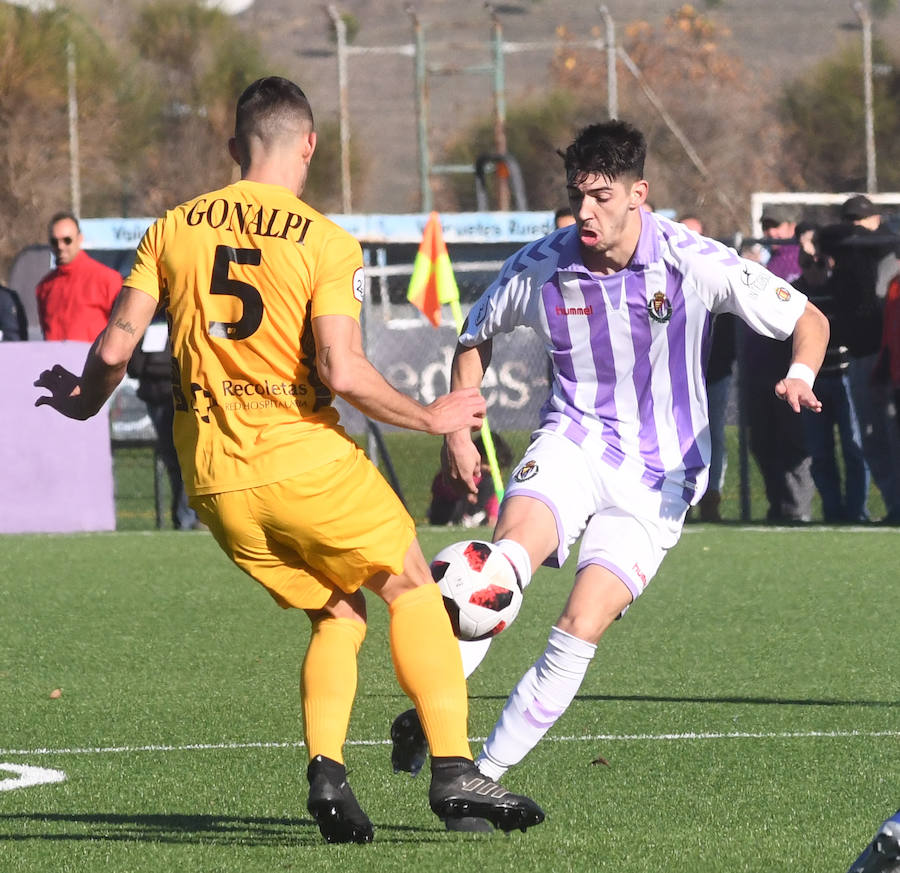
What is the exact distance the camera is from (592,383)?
601 centimetres

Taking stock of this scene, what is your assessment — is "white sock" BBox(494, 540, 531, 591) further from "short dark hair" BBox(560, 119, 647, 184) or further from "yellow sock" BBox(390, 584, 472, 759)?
"short dark hair" BBox(560, 119, 647, 184)

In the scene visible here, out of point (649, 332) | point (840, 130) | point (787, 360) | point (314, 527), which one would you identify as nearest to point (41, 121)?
point (840, 130)

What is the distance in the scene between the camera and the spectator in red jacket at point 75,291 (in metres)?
14.0

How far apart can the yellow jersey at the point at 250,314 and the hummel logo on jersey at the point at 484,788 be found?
2.94 ft

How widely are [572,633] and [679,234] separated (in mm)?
1312

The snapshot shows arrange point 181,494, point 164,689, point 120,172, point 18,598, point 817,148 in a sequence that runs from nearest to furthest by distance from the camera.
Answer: point 164,689, point 18,598, point 181,494, point 120,172, point 817,148

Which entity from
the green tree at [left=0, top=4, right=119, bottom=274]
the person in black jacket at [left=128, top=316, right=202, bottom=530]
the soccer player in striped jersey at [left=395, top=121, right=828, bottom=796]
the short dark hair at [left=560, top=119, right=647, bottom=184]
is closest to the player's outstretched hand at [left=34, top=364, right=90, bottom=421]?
the soccer player in striped jersey at [left=395, top=121, right=828, bottom=796]

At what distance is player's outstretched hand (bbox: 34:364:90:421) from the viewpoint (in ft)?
17.6

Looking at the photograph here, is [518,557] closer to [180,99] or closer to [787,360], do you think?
[787,360]

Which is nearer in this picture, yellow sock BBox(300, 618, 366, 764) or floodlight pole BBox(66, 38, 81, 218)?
yellow sock BBox(300, 618, 366, 764)

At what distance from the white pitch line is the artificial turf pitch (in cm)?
1

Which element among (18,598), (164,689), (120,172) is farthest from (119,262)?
(120,172)

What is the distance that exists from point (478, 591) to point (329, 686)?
50cm

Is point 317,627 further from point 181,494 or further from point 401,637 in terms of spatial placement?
point 181,494
